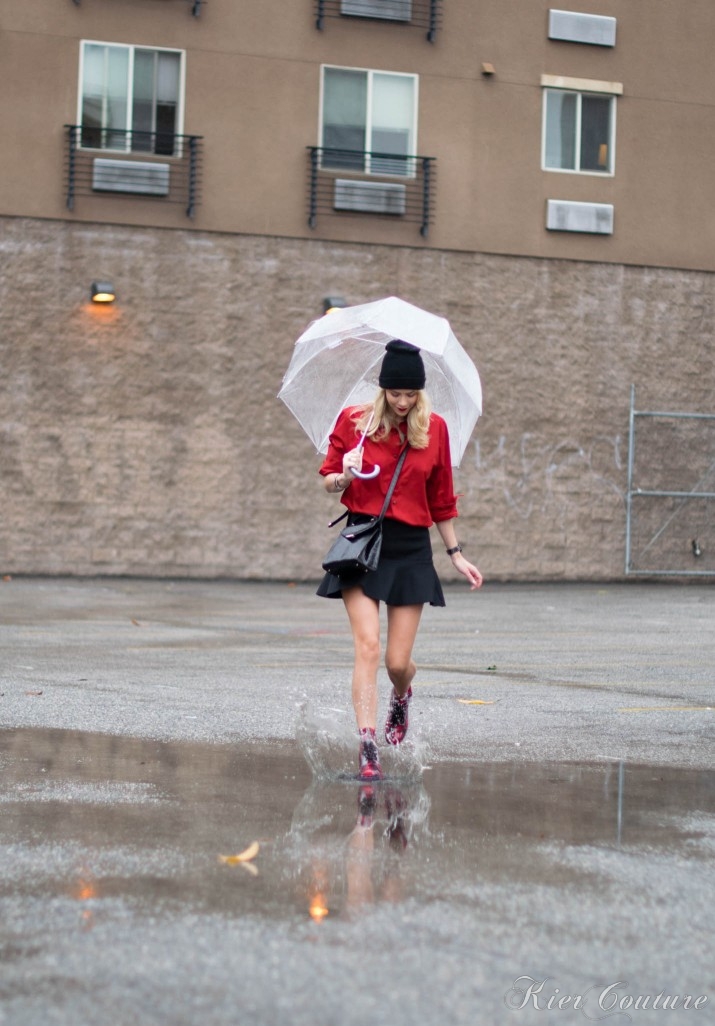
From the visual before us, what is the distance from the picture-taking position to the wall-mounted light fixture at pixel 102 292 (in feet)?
71.5

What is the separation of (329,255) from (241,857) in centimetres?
1884

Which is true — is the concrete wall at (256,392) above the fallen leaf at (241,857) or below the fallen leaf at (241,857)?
above

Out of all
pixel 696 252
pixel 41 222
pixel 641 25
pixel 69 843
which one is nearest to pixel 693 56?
pixel 641 25

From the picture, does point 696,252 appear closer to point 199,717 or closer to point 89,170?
point 89,170

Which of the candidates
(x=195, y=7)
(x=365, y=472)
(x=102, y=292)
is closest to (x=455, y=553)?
(x=365, y=472)

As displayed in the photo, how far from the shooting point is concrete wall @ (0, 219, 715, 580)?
22.0 m

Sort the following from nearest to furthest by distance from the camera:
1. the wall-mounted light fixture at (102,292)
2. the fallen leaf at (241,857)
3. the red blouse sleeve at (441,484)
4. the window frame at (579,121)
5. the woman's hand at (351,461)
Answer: the fallen leaf at (241,857), the woman's hand at (351,461), the red blouse sleeve at (441,484), the wall-mounted light fixture at (102,292), the window frame at (579,121)

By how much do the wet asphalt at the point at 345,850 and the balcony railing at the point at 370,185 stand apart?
13.3 metres

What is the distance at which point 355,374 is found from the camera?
24.3ft

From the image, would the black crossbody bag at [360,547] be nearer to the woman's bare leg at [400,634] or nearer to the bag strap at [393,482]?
the bag strap at [393,482]

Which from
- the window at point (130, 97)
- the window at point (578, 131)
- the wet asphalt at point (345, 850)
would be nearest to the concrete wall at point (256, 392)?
the window at point (130, 97)

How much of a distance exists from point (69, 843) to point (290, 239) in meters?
A: 18.5

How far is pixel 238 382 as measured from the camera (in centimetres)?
2269

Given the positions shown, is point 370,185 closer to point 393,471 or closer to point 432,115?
point 432,115
